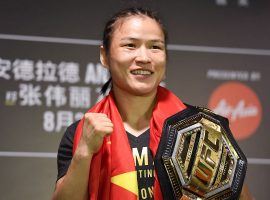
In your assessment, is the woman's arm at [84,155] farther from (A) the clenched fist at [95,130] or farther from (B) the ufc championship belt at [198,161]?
(B) the ufc championship belt at [198,161]

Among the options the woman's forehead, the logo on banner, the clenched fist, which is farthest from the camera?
the logo on banner

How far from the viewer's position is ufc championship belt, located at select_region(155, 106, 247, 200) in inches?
34.0

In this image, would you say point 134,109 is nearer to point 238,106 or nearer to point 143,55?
point 143,55

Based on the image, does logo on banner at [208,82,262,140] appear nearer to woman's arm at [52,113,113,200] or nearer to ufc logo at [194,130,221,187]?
ufc logo at [194,130,221,187]

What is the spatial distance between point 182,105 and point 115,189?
0.85ft

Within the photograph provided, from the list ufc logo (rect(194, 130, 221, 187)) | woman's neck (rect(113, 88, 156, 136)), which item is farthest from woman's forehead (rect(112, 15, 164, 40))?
ufc logo (rect(194, 130, 221, 187))

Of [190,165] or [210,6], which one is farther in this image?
[210,6]

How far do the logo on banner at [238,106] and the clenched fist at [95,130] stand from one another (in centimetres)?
94

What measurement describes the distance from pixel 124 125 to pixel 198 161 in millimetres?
192

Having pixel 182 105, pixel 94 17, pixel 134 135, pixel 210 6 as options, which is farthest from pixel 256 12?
pixel 134 135

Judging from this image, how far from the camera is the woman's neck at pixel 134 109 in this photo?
38.5 inches

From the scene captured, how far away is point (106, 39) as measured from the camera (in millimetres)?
1030

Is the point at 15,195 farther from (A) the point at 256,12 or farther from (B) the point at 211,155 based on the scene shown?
(A) the point at 256,12

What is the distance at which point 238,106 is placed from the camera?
1740 millimetres
